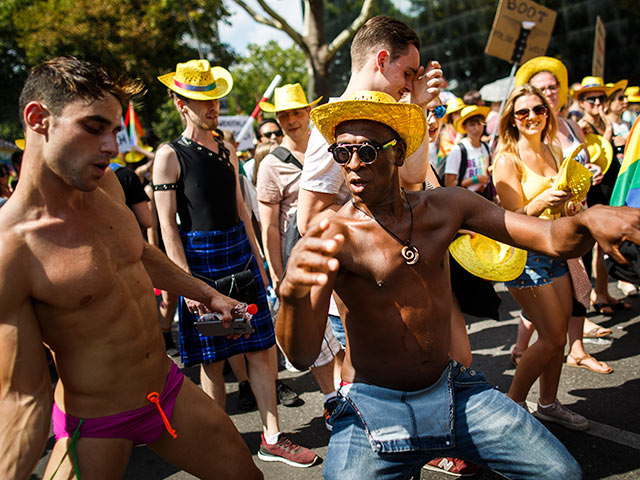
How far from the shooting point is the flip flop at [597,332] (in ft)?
15.7

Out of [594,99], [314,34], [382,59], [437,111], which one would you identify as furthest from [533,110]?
[314,34]

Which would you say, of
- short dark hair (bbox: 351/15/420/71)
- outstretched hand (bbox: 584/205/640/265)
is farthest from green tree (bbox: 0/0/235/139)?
outstretched hand (bbox: 584/205/640/265)

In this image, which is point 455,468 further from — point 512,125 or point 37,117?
point 37,117

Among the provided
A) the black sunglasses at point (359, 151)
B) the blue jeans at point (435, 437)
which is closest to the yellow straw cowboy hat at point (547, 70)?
the black sunglasses at point (359, 151)

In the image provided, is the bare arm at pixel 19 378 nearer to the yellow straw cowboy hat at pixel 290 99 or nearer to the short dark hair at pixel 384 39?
the short dark hair at pixel 384 39

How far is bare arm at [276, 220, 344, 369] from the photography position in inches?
60.8

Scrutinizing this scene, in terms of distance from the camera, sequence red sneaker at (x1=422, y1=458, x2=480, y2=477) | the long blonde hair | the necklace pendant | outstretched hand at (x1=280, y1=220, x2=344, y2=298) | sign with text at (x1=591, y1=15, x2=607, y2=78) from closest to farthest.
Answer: outstretched hand at (x1=280, y1=220, x2=344, y2=298) < the necklace pendant < red sneaker at (x1=422, y1=458, x2=480, y2=477) < the long blonde hair < sign with text at (x1=591, y1=15, x2=607, y2=78)

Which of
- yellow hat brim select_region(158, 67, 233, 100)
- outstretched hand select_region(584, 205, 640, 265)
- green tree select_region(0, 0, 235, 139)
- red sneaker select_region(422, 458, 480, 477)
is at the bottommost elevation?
red sneaker select_region(422, 458, 480, 477)

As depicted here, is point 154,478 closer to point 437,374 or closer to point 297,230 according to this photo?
point 297,230

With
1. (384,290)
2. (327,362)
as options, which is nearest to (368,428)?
(384,290)

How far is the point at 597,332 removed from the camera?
4793 mm

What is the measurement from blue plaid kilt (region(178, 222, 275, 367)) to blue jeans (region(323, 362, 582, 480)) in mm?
1604

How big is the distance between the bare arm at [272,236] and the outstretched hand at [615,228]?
8.75 feet

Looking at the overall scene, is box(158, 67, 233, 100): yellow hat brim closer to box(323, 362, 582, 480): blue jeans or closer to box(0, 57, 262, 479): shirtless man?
box(0, 57, 262, 479): shirtless man
